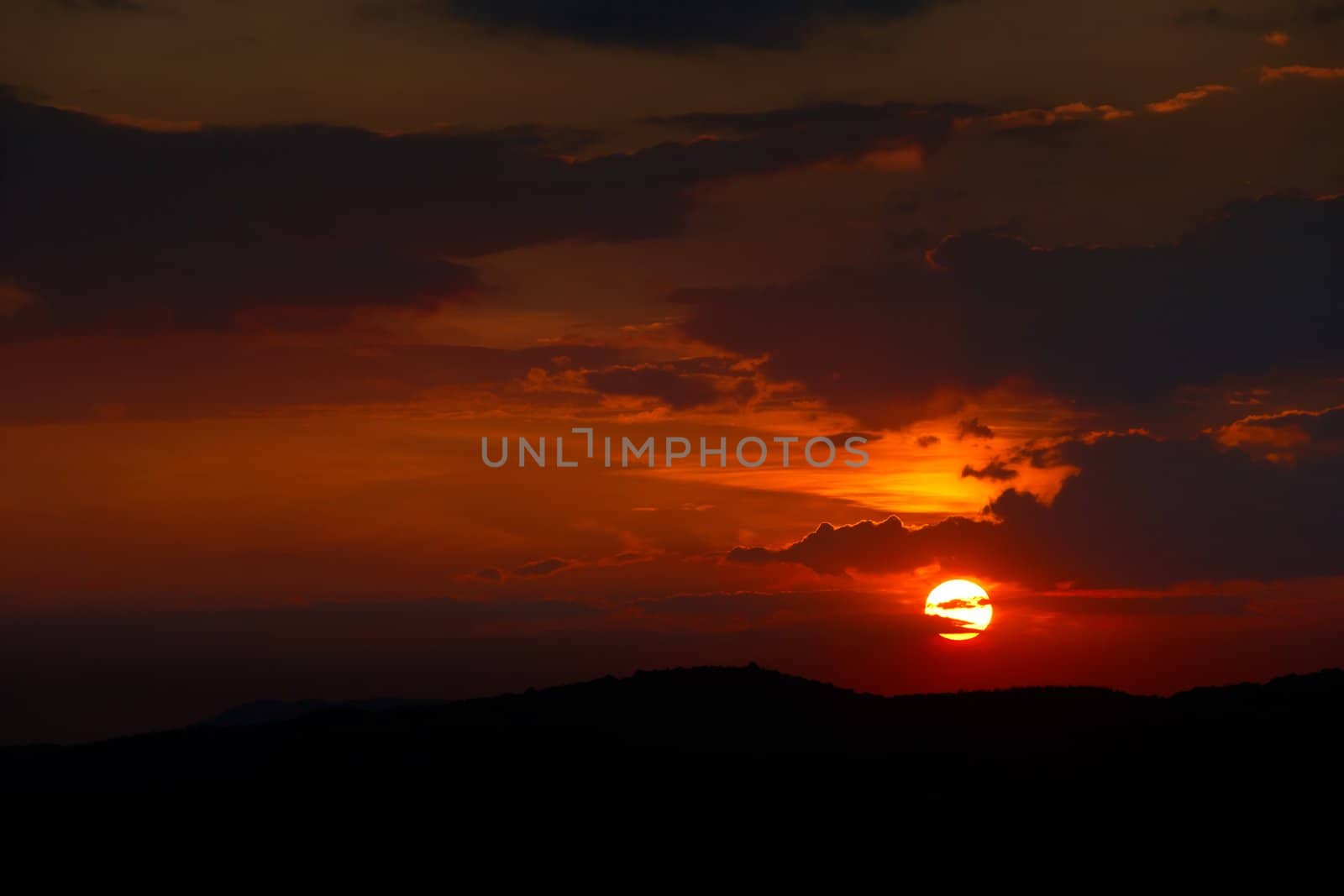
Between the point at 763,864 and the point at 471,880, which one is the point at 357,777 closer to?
the point at 471,880

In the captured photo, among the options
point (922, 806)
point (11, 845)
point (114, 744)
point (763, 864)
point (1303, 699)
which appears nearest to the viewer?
point (763, 864)

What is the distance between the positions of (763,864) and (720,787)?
459 cm

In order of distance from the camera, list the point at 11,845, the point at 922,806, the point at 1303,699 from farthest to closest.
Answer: the point at 1303,699, the point at 11,845, the point at 922,806

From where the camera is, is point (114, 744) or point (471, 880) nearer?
point (471, 880)

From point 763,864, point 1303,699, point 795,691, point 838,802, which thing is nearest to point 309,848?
point 763,864

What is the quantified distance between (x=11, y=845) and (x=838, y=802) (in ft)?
77.7

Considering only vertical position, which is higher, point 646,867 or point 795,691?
point 795,691

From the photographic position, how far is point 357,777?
3816 cm

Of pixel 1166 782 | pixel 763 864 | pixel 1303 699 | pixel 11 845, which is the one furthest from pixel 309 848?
pixel 1303 699

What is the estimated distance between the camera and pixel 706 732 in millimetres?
41844

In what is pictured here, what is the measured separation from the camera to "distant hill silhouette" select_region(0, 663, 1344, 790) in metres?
36.4

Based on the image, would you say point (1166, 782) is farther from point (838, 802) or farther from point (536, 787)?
point (536, 787)

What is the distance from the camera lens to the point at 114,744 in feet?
150

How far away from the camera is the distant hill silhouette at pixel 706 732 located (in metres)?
36.4
